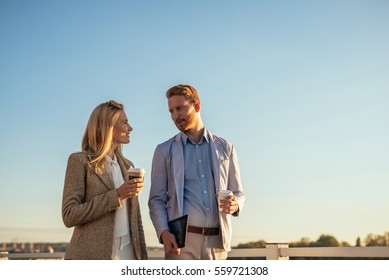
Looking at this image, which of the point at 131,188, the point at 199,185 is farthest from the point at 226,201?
the point at 131,188

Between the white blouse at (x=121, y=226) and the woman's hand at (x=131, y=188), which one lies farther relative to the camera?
the white blouse at (x=121, y=226)

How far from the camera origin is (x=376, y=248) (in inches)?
180

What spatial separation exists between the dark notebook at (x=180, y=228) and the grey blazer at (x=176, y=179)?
2.8 inches

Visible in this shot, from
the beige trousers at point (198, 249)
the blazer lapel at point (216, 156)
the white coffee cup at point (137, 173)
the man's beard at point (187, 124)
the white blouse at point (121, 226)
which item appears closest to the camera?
the white coffee cup at point (137, 173)

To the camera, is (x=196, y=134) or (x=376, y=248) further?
(x=376, y=248)

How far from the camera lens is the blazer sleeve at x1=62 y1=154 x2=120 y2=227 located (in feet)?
10.9

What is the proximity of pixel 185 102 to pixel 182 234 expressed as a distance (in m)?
0.91

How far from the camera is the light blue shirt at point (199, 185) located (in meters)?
3.61

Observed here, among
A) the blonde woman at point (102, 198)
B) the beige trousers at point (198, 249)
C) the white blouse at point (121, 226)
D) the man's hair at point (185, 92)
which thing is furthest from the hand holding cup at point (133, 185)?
the man's hair at point (185, 92)

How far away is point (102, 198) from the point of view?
3.33 m

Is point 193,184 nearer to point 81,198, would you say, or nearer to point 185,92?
point 185,92

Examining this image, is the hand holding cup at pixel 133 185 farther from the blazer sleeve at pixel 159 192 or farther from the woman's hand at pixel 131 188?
the blazer sleeve at pixel 159 192
